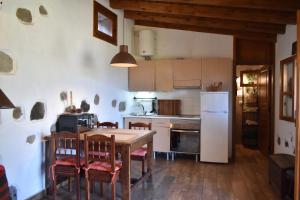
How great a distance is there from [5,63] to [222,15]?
3368 millimetres

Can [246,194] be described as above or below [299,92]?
below

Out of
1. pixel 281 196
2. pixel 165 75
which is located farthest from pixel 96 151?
pixel 165 75

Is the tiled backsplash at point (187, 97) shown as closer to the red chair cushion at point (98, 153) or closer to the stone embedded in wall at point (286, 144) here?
the stone embedded in wall at point (286, 144)

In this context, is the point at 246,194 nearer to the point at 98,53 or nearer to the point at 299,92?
the point at 299,92

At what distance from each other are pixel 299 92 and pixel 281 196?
5.53 feet

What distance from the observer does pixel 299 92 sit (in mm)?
2578

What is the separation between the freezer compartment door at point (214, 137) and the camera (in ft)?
Result: 17.7

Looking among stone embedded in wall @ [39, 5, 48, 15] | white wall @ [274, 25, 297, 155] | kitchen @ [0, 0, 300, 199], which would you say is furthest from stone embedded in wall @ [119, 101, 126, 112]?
white wall @ [274, 25, 297, 155]

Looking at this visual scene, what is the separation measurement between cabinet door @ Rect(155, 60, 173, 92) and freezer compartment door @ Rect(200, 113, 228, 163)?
1093mm

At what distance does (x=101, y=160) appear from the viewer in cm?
312

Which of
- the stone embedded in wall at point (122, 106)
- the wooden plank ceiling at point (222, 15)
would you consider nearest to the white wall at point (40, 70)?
the stone embedded in wall at point (122, 106)

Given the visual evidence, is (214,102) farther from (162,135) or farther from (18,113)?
(18,113)

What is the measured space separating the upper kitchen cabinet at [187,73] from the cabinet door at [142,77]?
1.70 ft

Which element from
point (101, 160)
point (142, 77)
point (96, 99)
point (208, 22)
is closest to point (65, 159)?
point (101, 160)
